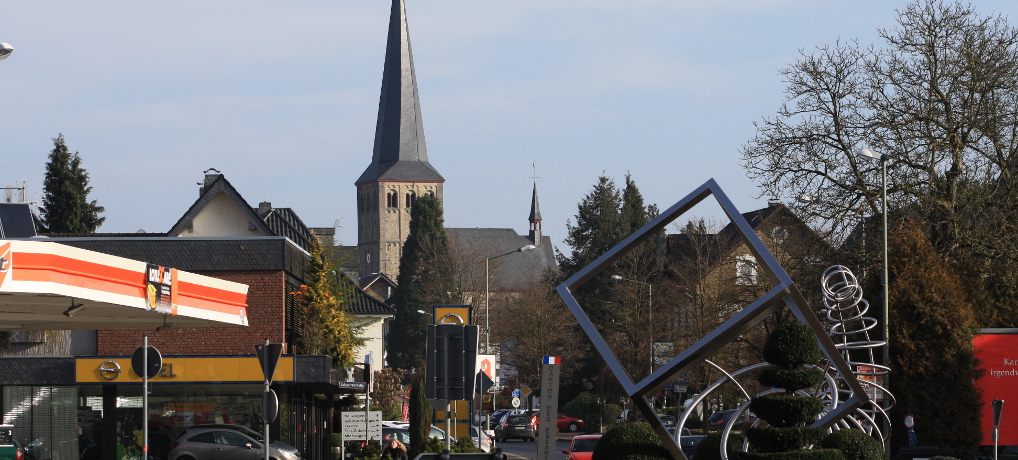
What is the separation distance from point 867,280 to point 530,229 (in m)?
147

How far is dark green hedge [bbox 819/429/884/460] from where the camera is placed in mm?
16531

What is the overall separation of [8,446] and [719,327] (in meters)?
16.4

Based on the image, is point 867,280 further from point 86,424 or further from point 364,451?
point 86,424

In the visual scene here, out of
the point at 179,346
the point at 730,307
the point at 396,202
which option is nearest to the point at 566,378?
the point at 730,307

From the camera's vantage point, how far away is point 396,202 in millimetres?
159750

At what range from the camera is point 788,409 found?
15.3 meters

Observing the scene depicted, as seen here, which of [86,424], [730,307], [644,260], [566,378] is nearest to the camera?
[86,424]

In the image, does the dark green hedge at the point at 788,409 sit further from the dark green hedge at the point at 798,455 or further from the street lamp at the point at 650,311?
the street lamp at the point at 650,311

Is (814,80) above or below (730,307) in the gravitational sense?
above

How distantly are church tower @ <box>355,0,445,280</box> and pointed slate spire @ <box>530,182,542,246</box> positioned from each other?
21.9m

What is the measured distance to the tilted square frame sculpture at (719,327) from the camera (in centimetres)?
1532

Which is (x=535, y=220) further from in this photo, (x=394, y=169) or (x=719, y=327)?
(x=719, y=327)

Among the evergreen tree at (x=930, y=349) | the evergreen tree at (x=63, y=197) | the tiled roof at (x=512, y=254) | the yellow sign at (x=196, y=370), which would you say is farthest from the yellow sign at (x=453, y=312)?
the tiled roof at (x=512, y=254)

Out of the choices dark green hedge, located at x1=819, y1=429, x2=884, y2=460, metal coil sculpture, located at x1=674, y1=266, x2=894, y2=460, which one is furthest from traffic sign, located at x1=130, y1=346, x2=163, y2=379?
dark green hedge, located at x1=819, y1=429, x2=884, y2=460
